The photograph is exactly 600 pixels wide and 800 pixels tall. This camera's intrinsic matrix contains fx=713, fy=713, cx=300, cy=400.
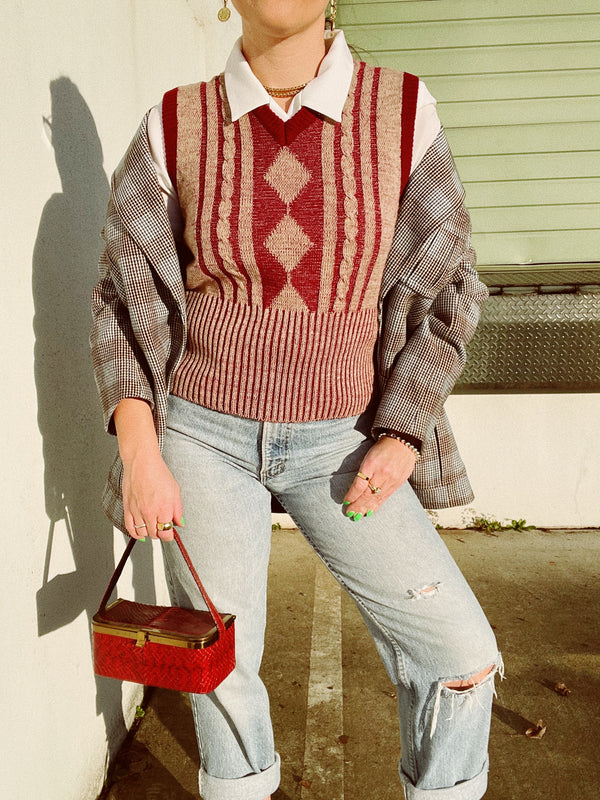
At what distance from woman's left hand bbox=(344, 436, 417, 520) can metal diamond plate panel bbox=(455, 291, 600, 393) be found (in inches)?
99.9

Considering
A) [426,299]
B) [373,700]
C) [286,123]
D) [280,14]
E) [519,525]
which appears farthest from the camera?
[519,525]

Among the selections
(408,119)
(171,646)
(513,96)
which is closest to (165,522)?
(171,646)

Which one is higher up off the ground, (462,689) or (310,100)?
(310,100)

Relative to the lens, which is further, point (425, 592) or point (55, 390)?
point (55, 390)

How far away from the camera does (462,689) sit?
5.13 feet

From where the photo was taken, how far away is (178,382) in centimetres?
165

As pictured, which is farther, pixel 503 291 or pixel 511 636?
pixel 503 291

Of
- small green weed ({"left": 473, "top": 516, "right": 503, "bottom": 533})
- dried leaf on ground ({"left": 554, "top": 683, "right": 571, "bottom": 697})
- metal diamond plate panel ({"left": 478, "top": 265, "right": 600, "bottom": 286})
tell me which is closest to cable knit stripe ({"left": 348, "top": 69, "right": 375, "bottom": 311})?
dried leaf on ground ({"left": 554, "top": 683, "right": 571, "bottom": 697})

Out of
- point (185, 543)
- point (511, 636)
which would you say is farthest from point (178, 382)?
point (511, 636)

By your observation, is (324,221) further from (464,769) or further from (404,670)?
(464,769)

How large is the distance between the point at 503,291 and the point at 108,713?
3.05 meters

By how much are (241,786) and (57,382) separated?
1.13 metres

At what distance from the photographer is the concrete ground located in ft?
7.62

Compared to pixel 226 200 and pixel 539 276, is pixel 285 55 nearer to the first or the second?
pixel 226 200
